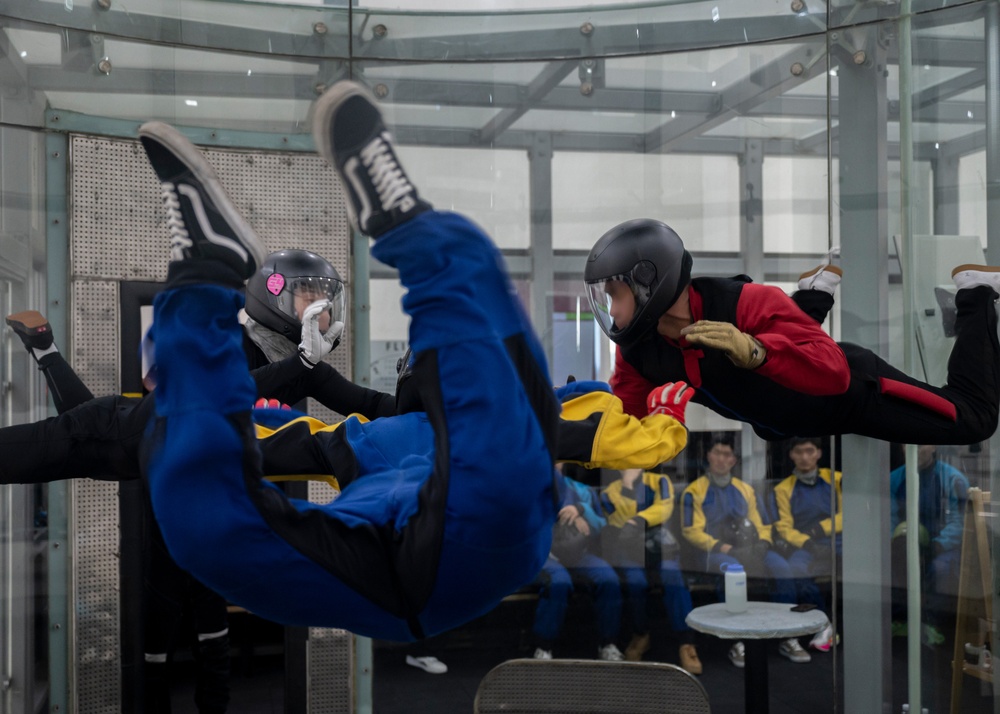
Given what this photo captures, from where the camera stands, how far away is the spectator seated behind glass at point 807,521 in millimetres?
4625

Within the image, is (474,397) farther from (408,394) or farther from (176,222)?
(408,394)

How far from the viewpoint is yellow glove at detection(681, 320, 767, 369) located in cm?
256

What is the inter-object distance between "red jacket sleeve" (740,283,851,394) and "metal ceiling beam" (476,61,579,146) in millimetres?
2187

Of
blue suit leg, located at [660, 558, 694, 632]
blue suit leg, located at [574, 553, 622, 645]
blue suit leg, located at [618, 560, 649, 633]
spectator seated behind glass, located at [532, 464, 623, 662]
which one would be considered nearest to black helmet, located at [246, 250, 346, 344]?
spectator seated behind glass, located at [532, 464, 623, 662]

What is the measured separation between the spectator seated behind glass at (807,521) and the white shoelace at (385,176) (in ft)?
12.2

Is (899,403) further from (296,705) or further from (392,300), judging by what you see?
(296,705)

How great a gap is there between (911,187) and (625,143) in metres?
1.44

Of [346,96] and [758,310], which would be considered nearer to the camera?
[346,96]

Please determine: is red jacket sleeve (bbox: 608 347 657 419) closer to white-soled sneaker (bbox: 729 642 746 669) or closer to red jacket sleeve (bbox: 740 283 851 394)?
red jacket sleeve (bbox: 740 283 851 394)

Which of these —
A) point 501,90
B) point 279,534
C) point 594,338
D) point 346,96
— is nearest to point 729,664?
point 594,338

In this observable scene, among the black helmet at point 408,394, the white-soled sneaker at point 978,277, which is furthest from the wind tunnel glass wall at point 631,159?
the black helmet at point 408,394

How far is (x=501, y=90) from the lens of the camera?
4.65 metres

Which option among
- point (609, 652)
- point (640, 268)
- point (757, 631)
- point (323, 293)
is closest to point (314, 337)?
point (323, 293)

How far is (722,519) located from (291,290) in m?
2.80
